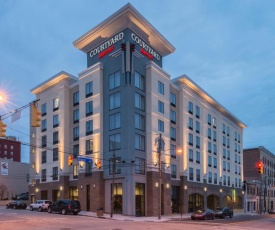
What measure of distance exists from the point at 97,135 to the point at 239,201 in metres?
50.2

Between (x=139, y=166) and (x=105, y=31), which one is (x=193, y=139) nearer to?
(x=139, y=166)

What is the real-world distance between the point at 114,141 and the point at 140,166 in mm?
5057

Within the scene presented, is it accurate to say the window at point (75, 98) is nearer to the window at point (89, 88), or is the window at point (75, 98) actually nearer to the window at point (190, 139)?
the window at point (89, 88)

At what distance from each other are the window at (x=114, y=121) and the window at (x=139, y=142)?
3118 mm

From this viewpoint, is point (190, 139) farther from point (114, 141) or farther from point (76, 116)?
point (76, 116)

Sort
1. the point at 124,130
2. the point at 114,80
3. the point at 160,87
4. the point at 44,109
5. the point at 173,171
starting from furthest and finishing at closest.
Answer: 1. the point at 44,109
2. the point at 173,171
3. the point at 160,87
4. the point at 114,80
5. the point at 124,130

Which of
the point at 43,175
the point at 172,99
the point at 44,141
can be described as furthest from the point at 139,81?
the point at 43,175

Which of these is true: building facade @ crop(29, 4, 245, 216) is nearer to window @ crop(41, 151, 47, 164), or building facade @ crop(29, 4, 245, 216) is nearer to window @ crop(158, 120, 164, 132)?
window @ crop(158, 120, 164, 132)

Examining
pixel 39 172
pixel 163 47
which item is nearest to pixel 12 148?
pixel 39 172

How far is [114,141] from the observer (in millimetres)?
52094

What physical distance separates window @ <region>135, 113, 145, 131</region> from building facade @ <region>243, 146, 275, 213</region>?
52.0m

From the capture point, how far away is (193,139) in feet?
218

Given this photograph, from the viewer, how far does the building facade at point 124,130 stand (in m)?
50.9

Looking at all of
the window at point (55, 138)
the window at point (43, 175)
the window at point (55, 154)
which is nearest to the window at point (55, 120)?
the window at point (55, 138)
